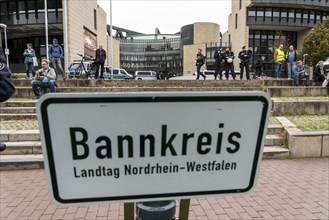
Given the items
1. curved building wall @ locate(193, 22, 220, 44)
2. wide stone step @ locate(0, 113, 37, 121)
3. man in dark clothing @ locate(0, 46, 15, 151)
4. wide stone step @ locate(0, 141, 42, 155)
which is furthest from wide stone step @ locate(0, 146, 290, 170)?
curved building wall @ locate(193, 22, 220, 44)

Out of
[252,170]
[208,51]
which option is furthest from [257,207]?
[208,51]

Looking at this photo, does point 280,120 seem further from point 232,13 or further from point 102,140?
point 232,13

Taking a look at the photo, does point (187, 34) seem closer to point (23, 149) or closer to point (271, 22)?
point (271, 22)

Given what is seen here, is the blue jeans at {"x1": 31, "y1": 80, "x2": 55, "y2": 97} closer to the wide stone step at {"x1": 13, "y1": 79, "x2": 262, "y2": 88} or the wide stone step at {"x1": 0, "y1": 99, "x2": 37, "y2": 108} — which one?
the wide stone step at {"x1": 0, "y1": 99, "x2": 37, "y2": 108}

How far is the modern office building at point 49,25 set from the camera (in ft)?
90.1

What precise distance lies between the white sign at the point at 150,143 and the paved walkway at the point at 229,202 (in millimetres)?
2146

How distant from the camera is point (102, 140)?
100 cm

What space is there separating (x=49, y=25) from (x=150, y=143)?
108 feet

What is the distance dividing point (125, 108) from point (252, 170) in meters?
0.60

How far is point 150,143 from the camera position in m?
1.03

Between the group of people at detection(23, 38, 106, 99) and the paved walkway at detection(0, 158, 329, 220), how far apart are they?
16.4ft

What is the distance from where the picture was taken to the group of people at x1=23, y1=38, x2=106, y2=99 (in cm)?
952

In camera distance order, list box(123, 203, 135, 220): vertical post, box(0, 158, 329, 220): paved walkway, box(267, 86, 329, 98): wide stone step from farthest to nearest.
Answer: box(267, 86, 329, 98): wide stone step, box(0, 158, 329, 220): paved walkway, box(123, 203, 135, 220): vertical post

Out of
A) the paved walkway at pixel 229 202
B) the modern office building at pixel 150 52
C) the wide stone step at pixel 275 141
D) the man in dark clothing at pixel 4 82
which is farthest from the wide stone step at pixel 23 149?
the modern office building at pixel 150 52
